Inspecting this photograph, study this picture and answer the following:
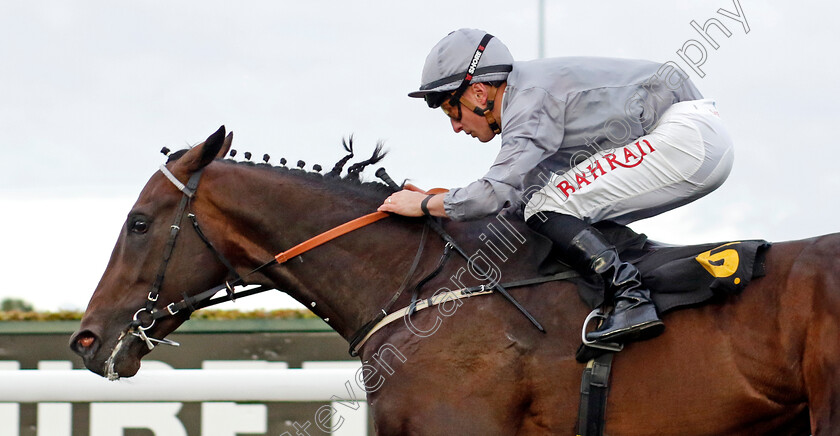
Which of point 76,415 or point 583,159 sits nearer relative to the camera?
point 583,159

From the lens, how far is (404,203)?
3.23m

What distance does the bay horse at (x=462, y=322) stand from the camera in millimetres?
2746

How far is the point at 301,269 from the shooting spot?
3270 mm

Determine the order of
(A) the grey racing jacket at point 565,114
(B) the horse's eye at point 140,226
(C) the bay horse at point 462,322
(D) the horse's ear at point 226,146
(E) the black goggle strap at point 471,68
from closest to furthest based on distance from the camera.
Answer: (C) the bay horse at point 462,322, (A) the grey racing jacket at point 565,114, (E) the black goggle strap at point 471,68, (B) the horse's eye at point 140,226, (D) the horse's ear at point 226,146

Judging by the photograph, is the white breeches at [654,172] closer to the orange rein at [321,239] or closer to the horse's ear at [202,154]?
the orange rein at [321,239]

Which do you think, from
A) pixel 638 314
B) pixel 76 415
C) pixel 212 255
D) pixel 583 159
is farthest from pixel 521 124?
pixel 76 415

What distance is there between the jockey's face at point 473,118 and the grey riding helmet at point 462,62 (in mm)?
53

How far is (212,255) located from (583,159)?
1.40 meters

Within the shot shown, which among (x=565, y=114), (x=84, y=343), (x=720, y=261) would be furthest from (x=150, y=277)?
(x=720, y=261)

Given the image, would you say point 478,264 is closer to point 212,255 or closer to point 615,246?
point 615,246

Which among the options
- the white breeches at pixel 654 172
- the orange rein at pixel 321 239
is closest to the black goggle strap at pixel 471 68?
the white breeches at pixel 654 172

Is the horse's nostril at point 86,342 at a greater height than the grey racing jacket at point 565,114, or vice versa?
the grey racing jacket at point 565,114

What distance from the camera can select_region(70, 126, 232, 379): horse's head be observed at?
3250mm

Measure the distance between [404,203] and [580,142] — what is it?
667 millimetres
